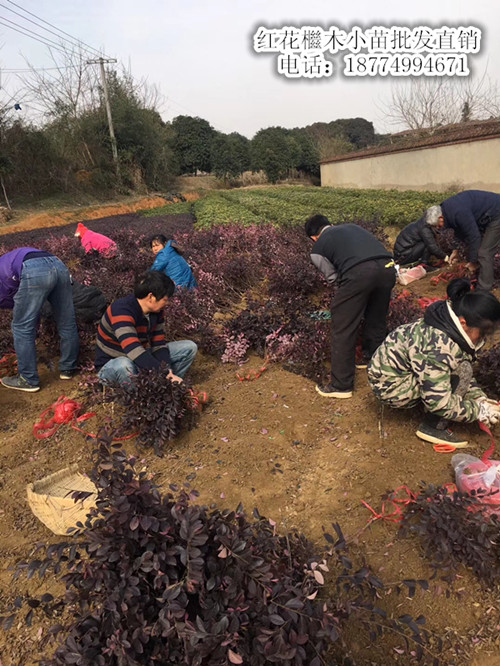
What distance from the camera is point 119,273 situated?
7.35 metres

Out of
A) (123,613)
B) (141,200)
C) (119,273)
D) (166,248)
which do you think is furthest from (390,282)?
(141,200)

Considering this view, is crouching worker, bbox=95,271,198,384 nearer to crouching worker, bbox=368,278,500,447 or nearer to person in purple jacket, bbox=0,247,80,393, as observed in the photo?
person in purple jacket, bbox=0,247,80,393

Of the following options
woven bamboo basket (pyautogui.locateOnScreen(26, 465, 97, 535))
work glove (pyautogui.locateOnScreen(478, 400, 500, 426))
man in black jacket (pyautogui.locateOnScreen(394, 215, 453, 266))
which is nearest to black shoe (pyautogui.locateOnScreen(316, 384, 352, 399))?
work glove (pyautogui.locateOnScreen(478, 400, 500, 426))

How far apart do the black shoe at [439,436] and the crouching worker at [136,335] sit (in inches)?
66.5

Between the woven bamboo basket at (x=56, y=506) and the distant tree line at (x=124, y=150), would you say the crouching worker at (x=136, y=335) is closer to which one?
the woven bamboo basket at (x=56, y=506)

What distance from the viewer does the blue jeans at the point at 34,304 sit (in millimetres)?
3992

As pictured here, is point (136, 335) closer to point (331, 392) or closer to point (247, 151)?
point (331, 392)

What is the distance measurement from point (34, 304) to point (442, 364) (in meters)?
3.56

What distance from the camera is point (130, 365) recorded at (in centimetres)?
335

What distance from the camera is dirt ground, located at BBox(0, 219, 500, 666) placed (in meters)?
1.79

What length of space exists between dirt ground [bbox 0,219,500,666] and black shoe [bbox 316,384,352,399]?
47 mm

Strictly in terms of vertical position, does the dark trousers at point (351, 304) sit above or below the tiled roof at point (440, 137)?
below

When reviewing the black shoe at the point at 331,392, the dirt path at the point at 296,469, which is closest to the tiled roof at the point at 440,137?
the black shoe at the point at 331,392

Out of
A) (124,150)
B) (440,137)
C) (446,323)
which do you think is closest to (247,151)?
(124,150)
